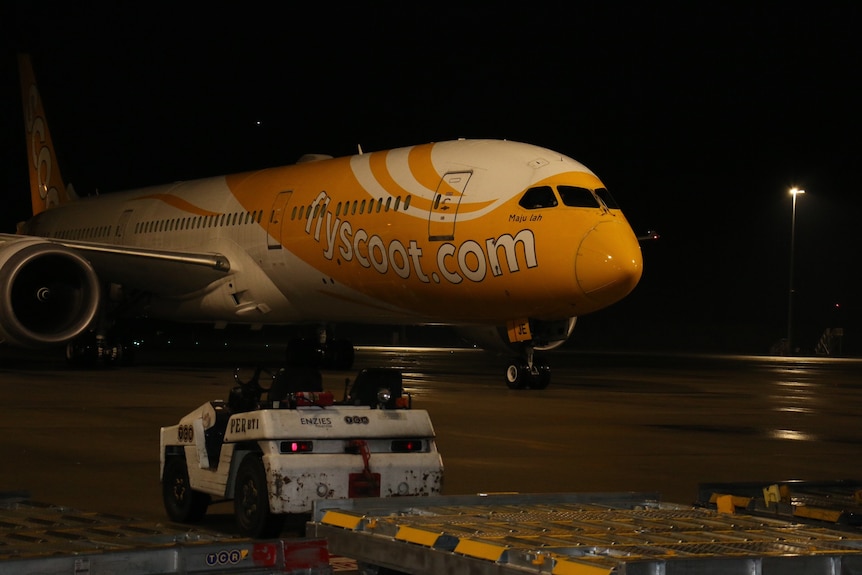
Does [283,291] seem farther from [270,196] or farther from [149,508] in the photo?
[149,508]

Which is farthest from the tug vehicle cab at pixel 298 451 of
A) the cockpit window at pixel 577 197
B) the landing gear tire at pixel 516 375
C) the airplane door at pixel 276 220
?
the airplane door at pixel 276 220

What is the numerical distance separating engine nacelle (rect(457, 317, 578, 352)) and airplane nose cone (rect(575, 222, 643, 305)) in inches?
75.2

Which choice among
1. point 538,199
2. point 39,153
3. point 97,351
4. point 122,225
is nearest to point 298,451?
point 538,199

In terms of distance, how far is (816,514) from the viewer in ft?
20.1

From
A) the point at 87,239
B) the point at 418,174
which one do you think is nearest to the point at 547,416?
the point at 418,174

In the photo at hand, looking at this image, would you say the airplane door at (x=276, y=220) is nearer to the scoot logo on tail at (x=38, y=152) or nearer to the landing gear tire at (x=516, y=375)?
the landing gear tire at (x=516, y=375)

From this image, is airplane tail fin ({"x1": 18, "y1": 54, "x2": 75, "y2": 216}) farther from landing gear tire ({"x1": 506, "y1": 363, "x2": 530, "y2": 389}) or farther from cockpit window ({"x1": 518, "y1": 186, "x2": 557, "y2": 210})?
cockpit window ({"x1": 518, "y1": 186, "x2": 557, "y2": 210})

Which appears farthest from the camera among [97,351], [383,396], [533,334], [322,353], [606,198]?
[97,351]

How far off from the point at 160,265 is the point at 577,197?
8.72 m

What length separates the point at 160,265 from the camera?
944 inches

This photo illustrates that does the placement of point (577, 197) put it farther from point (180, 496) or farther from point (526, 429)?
point (180, 496)

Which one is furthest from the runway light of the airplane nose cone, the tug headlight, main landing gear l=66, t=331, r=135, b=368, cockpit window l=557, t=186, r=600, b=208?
main landing gear l=66, t=331, r=135, b=368

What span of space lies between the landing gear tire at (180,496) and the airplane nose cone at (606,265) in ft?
33.1

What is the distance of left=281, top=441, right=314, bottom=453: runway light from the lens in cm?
720
